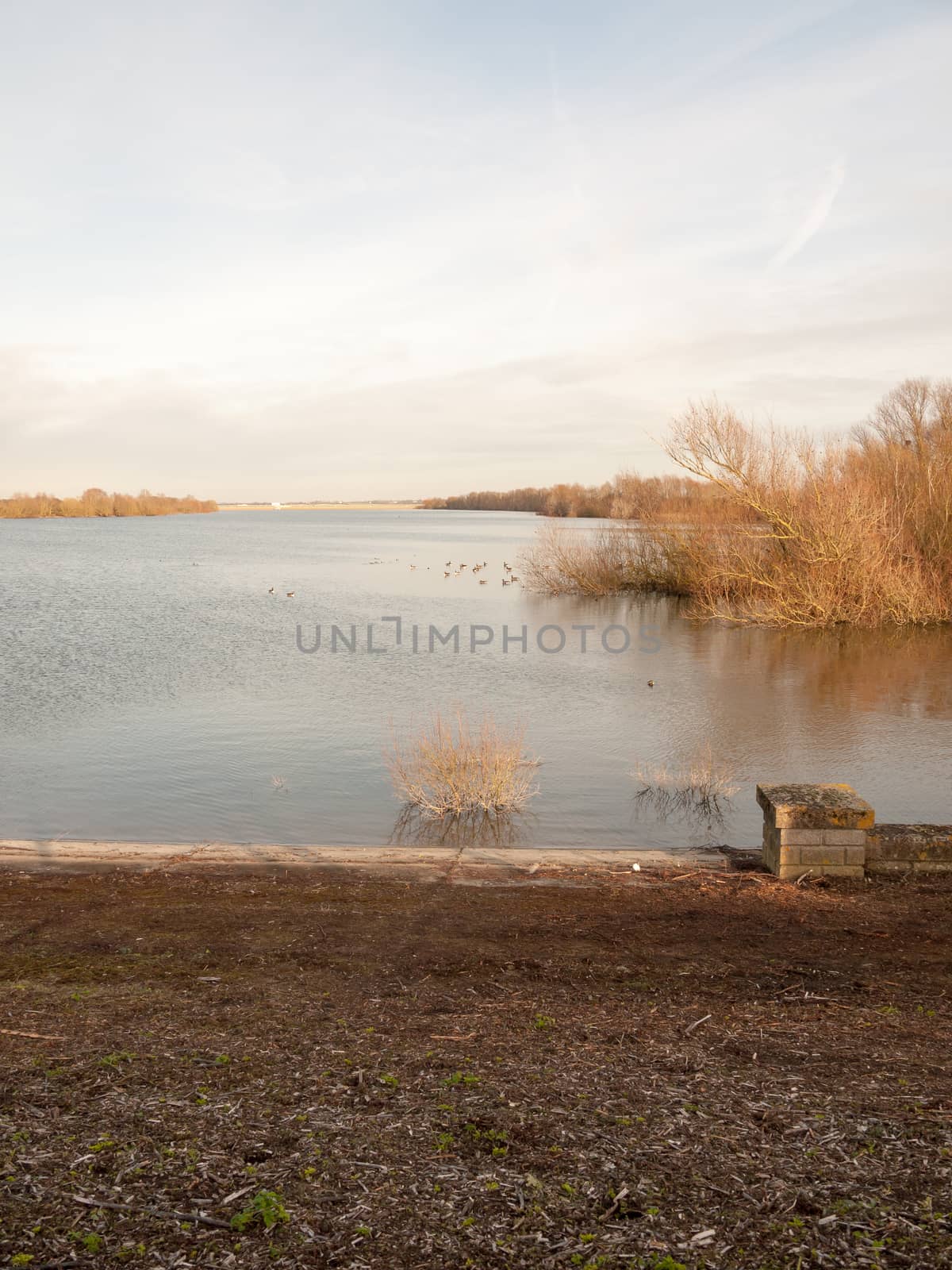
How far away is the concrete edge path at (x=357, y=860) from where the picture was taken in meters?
7.50

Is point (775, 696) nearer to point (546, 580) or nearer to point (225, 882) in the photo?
point (225, 882)

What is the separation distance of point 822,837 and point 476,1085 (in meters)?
3.96

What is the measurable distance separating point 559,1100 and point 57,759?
474 inches

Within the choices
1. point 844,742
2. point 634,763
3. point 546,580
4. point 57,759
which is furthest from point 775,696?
point 546,580

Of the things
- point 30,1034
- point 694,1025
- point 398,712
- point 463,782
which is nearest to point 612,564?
point 398,712

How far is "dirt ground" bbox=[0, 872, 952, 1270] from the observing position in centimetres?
303

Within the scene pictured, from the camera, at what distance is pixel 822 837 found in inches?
278

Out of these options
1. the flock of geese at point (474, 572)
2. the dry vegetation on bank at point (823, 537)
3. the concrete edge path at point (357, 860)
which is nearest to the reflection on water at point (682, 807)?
the concrete edge path at point (357, 860)

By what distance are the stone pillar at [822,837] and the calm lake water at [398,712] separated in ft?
11.1

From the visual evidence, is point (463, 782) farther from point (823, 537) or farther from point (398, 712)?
point (823, 537)

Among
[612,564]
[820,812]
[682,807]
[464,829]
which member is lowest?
[464,829]

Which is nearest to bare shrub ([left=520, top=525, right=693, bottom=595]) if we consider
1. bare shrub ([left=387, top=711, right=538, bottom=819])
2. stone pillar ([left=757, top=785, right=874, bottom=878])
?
bare shrub ([left=387, top=711, right=538, bottom=819])

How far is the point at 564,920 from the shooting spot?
6250mm

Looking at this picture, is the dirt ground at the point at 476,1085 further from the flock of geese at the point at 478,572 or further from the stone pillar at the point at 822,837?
the flock of geese at the point at 478,572
